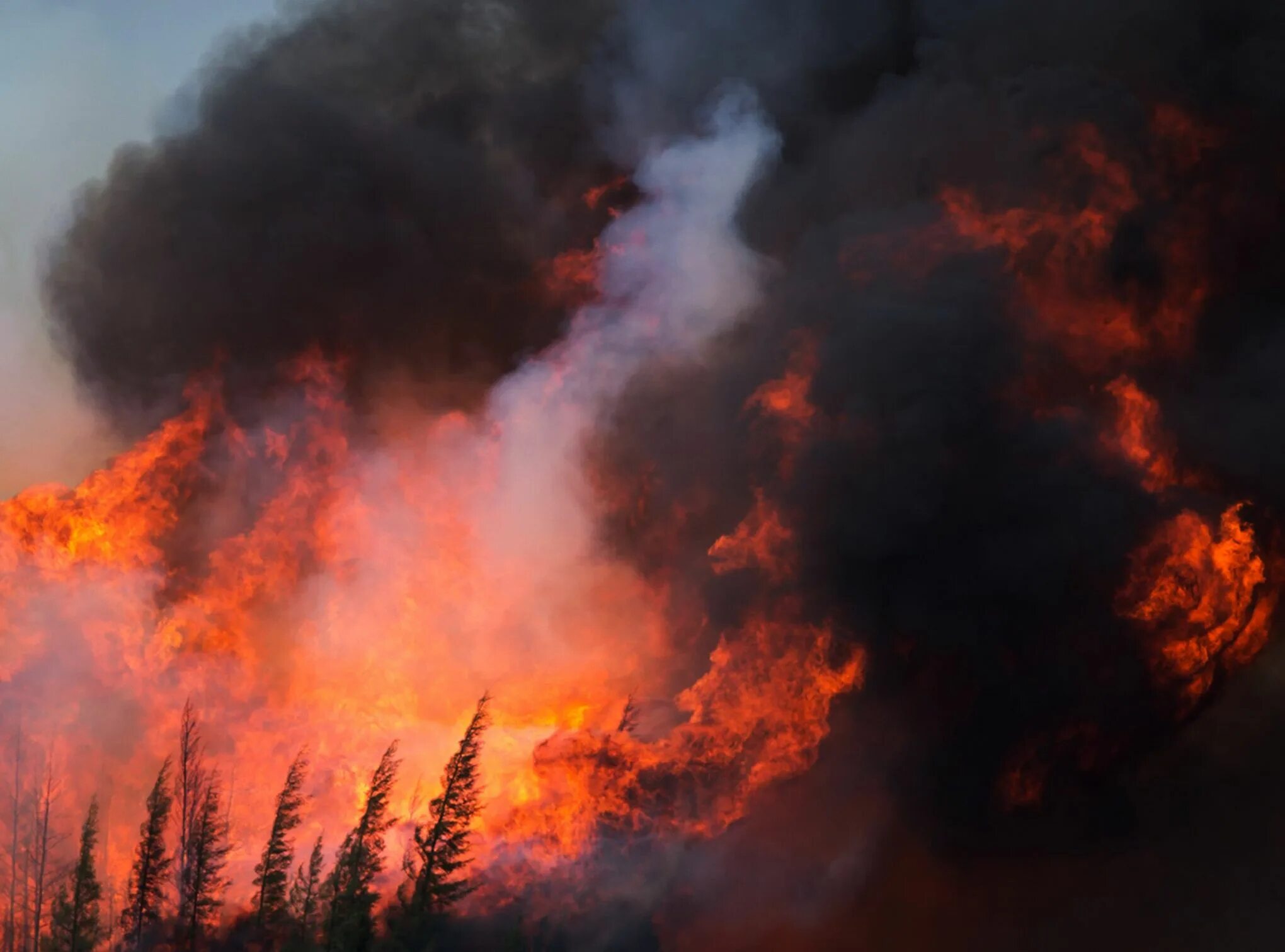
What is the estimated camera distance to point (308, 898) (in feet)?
93.5

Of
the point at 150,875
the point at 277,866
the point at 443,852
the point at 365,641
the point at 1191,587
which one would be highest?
the point at 365,641

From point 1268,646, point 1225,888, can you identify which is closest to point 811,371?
point 1268,646

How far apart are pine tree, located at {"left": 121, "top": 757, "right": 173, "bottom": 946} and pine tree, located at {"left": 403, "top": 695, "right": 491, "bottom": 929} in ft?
20.8

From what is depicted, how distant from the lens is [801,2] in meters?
35.9

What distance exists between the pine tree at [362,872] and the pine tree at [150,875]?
431 centimetres

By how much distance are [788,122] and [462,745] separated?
2049 centimetres

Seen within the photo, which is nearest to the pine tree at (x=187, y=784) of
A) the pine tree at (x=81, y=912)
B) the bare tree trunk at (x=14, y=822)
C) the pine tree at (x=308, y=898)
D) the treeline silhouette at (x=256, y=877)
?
the treeline silhouette at (x=256, y=877)

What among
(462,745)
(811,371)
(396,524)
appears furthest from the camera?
(396,524)

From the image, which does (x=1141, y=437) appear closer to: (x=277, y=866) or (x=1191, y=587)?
(x=1191, y=587)

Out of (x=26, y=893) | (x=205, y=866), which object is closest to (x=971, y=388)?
(x=205, y=866)

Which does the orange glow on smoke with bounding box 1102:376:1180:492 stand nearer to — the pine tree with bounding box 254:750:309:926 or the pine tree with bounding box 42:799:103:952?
the pine tree with bounding box 254:750:309:926

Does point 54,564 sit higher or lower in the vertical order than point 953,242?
lower

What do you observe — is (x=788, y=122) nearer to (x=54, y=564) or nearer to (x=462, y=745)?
(x=462, y=745)

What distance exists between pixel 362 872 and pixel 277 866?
2349mm
